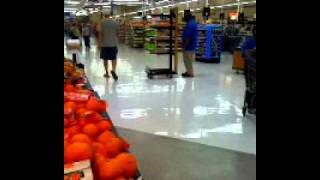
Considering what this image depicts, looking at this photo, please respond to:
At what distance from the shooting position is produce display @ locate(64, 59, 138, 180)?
1.90 metres

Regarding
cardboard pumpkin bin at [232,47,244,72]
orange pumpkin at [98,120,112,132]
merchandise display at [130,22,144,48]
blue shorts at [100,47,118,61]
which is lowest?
orange pumpkin at [98,120,112,132]

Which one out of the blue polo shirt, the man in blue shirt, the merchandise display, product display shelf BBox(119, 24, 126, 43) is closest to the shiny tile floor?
the man in blue shirt

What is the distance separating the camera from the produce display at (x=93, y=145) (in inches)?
74.7

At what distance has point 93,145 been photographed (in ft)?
6.94

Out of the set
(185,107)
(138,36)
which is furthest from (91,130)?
(138,36)

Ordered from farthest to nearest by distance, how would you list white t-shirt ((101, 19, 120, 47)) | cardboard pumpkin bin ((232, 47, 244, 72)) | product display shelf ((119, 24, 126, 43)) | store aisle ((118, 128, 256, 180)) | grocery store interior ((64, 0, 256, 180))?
product display shelf ((119, 24, 126, 43)) → cardboard pumpkin bin ((232, 47, 244, 72)) → white t-shirt ((101, 19, 120, 47)) → grocery store interior ((64, 0, 256, 180)) → store aisle ((118, 128, 256, 180))

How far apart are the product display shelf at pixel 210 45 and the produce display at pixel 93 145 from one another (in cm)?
1163

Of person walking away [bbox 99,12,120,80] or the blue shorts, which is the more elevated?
person walking away [bbox 99,12,120,80]

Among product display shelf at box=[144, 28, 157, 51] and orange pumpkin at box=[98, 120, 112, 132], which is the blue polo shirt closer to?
product display shelf at box=[144, 28, 157, 51]

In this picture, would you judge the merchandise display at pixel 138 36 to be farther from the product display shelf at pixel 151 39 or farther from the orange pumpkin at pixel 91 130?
the orange pumpkin at pixel 91 130

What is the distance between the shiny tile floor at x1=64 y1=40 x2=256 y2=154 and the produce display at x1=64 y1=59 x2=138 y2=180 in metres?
1.75

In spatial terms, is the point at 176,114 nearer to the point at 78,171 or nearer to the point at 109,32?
the point at 109,32
